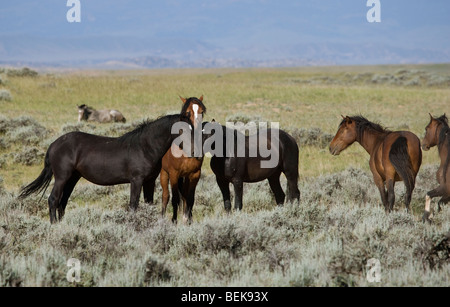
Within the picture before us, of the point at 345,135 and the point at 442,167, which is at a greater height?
the point at 345,135

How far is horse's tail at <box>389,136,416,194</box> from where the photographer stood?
8.58m

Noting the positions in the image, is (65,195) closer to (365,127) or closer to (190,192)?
(190,192)

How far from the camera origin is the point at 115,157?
329 inches

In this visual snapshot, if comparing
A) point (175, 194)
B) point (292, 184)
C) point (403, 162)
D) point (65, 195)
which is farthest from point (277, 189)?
point (65, 195)

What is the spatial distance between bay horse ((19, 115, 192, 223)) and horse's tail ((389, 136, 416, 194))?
12.1 ft

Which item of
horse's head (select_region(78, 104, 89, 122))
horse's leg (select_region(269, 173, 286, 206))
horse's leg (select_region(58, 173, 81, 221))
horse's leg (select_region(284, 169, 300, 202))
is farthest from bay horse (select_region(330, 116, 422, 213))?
horse's head (select_region(78, 104, 89, 122))

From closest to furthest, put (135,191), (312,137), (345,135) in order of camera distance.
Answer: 1. (135,191)
2. (345,135)
3. (312,137)

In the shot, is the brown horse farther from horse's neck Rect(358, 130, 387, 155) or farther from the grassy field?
horse's neck Rect(358, 130, 387, 155)

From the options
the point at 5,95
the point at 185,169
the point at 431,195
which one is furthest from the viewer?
the point at 5,95

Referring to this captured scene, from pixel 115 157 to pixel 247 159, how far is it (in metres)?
2.32

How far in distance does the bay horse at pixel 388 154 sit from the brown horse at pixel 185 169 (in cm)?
318

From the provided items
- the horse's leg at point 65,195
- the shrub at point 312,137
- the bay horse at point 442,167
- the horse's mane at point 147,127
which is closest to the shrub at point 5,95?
the shrub at point 312,137

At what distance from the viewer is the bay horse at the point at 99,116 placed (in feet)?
73.4
